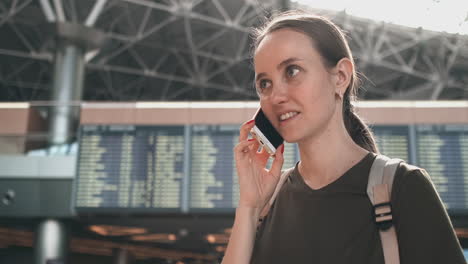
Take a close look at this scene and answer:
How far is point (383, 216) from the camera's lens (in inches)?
46.6

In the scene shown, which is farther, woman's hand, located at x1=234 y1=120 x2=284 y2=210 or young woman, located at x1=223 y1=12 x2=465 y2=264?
woman's hand, located at x1=234 y1=120 x2=284 y2=210

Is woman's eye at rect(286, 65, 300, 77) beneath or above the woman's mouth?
above

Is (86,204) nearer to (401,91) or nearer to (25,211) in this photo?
(25,211)

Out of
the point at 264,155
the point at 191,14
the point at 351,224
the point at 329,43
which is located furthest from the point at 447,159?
the point at 191,14

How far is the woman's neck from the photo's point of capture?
1421mm

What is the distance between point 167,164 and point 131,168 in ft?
2.15

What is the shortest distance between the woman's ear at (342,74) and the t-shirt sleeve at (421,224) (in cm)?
35

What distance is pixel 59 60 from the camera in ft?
45.3

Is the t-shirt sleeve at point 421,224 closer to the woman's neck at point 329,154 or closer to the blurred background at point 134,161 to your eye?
the woman's neck at point 329,154

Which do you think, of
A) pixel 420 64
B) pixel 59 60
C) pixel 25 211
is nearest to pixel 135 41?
pixel 59 60

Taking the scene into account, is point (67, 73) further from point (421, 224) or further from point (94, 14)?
point (421, 224)

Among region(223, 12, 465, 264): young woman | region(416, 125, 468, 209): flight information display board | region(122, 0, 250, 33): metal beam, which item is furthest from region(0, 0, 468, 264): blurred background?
region(223, 12, 465, 264): young woman

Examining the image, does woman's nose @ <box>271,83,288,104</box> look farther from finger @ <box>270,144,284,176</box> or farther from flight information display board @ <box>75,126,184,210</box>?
flight information display board @ <box>75,126,184,210</box>

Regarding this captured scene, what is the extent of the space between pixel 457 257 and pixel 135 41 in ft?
61.0
